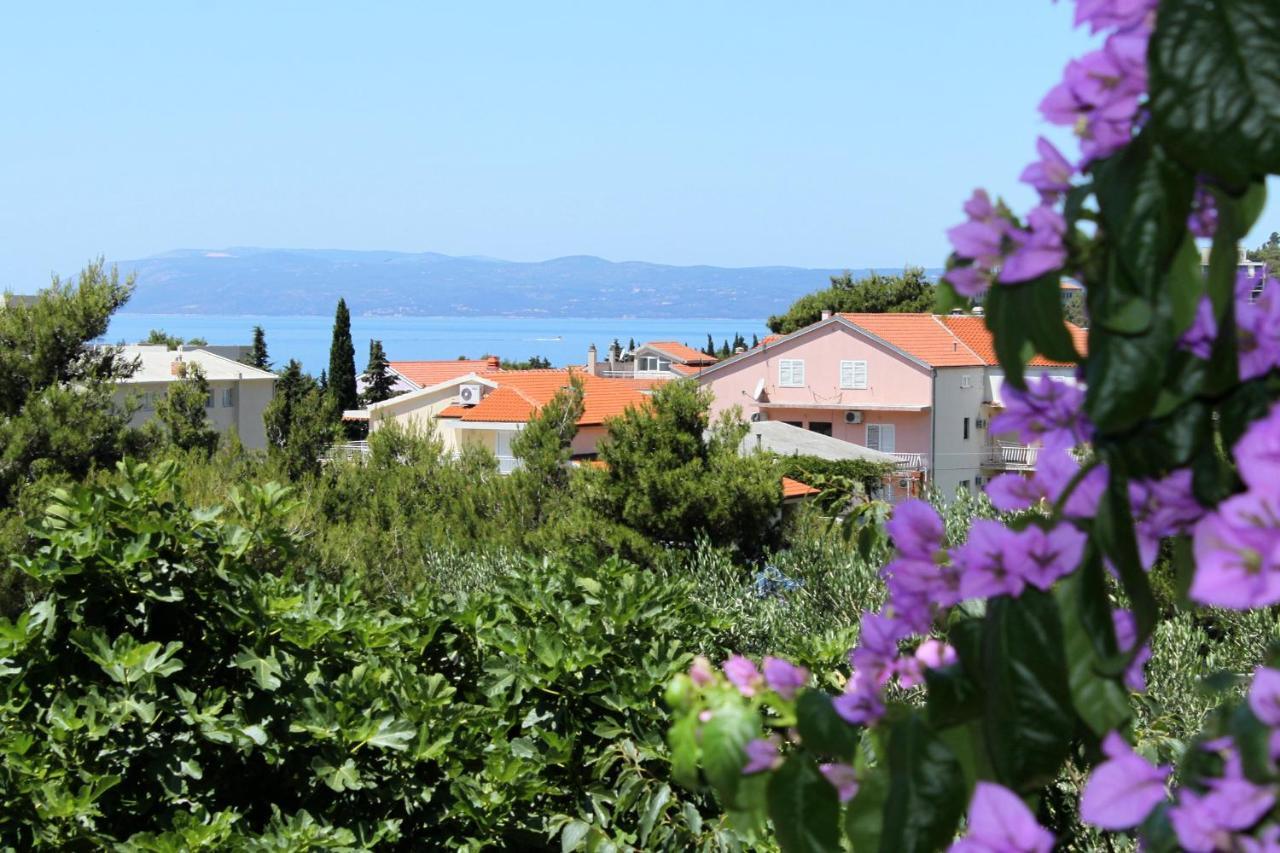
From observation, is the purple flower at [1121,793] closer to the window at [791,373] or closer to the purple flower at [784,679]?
the purple flower at [784,679]

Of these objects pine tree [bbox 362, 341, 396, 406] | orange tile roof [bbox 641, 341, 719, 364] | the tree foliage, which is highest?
the tree foliage

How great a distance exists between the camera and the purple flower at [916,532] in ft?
2.68

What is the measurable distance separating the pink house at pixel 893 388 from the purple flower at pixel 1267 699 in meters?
39.1

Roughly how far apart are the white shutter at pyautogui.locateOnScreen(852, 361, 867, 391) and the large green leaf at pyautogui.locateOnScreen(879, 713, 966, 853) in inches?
1625

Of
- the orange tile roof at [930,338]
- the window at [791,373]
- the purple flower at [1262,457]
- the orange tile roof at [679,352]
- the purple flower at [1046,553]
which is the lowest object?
the orange tile roof at [679,352]

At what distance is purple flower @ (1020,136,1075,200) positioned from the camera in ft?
2.48

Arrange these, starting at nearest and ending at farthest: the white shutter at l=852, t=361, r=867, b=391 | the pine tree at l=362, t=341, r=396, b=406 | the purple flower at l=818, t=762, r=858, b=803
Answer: the purple flower at l=818, t=762, r=858, b=803
the white shutter at l=852, t=361, r=867, b=391
the pine tree at l=362, t=341, r=396, b=406

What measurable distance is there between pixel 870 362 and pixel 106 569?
38931 mm

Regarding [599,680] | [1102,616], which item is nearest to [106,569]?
[599,680]

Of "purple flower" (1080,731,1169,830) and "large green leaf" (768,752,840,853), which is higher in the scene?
"purple flower" (1080,731,1169,830)

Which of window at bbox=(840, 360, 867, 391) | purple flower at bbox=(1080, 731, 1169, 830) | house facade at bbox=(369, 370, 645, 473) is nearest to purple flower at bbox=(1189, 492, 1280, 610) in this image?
purple flower at bbox=(1080, 731, 1169, 830)

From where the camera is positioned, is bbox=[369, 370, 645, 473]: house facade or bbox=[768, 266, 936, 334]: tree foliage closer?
bbox=[369, 370, 645, 473]: house facade

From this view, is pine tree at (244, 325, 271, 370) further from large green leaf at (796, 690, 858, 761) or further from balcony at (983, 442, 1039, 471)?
large green leaf at (796, 690, 858, 761)

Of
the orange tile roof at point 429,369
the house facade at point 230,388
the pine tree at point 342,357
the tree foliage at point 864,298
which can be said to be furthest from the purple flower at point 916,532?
the orange tile roof at point 429,369
